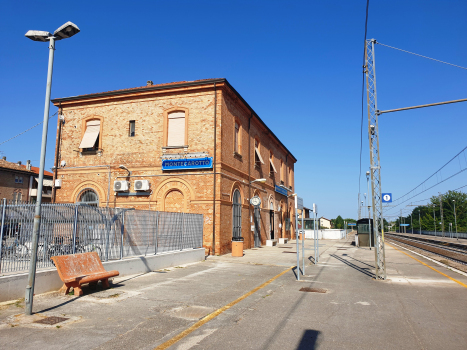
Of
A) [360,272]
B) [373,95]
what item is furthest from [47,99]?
[360,272]

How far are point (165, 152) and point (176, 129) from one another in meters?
1.47

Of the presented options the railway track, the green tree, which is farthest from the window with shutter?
the green tree

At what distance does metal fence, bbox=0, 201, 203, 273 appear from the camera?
772 centimetres

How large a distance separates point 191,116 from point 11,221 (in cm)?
1221

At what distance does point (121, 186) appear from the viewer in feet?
62.9

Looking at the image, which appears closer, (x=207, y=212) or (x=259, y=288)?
(x=259, y=288)

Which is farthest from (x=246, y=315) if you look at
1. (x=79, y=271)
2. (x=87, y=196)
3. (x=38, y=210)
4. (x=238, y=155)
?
(x=87, y=196)

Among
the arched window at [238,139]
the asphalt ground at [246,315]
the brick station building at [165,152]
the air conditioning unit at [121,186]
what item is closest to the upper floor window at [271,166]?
the brick station building at [165,152]

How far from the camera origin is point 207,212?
17641mm

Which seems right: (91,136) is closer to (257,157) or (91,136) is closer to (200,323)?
(257,157)

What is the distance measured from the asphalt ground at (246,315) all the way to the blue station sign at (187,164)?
7897 millimetres

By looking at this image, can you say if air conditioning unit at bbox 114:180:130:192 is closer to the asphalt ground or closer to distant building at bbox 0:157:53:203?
the asphalt ground

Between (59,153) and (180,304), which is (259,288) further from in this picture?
(59,153)

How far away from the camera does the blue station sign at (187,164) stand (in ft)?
58.4
